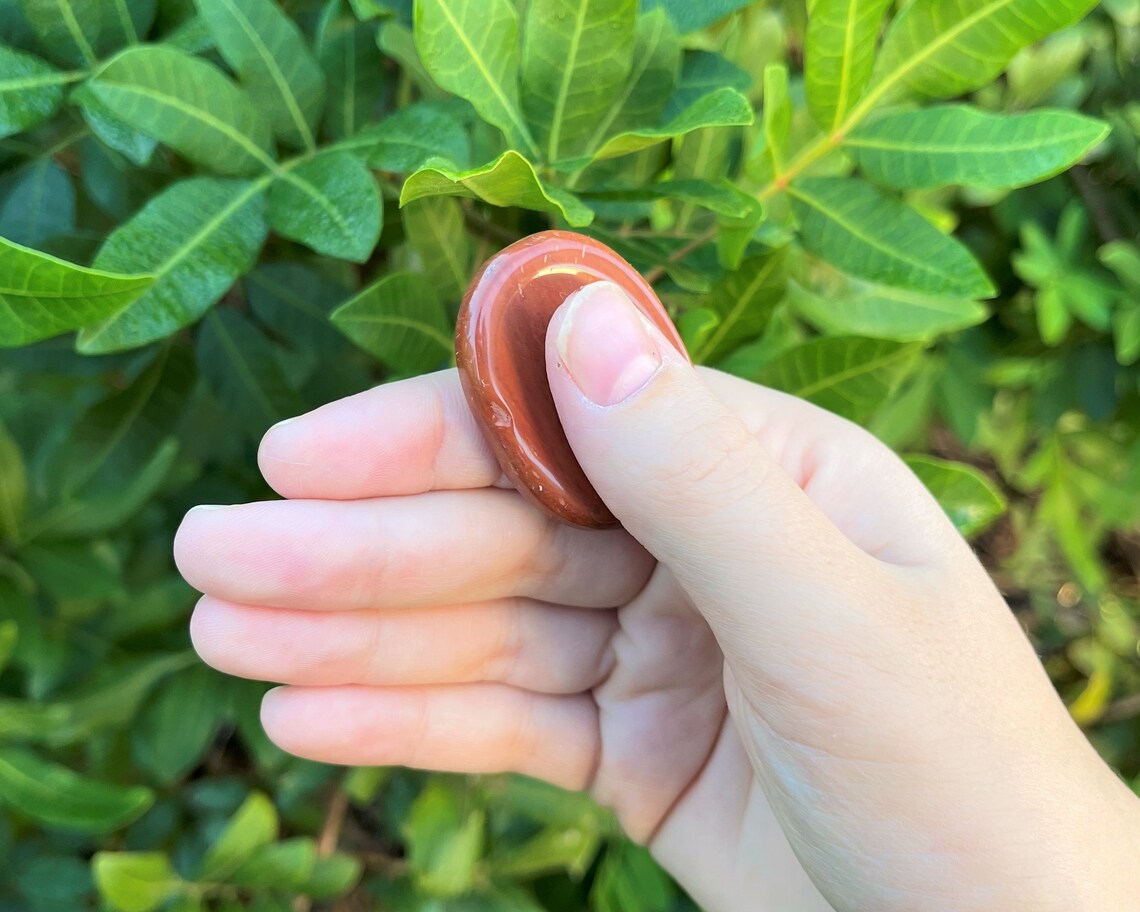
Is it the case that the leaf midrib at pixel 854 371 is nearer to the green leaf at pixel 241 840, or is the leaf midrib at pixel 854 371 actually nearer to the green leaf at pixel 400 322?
the green leaf at pixel 400 322

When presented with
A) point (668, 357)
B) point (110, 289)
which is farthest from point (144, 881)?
point (668, 357)

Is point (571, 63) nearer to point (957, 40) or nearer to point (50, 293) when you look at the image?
point (957, 40)

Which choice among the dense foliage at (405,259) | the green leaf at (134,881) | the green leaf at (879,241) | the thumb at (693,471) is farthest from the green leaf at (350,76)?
the green leaf at (134,881)

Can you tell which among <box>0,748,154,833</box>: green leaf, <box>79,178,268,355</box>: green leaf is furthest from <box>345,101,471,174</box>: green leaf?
<box>0,748,154,833</box>: green leaf

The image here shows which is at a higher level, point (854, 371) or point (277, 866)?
point (854, 371)

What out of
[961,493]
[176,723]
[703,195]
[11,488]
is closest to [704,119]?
[703,195]
